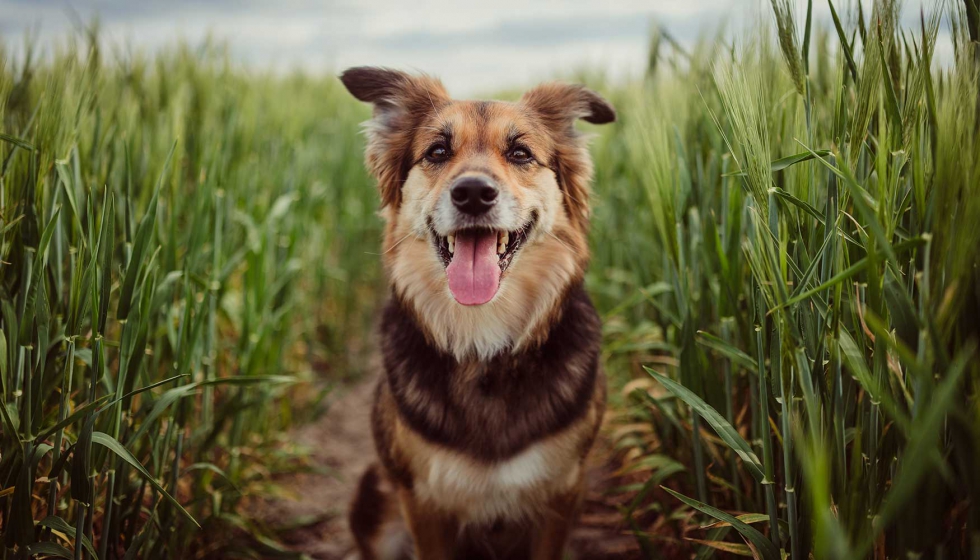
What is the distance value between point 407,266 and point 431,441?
0.65 meters

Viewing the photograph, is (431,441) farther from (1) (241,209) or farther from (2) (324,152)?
(2) (324,152)

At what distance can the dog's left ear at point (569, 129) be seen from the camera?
2379 millimetres

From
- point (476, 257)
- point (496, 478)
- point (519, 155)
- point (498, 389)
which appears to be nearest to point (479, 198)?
point (476, 257)

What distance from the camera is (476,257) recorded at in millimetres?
2045

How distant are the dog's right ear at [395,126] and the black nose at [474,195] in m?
0.50

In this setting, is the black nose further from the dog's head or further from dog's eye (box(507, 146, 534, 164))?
dog's eye (box(507, 146, 534, 164))

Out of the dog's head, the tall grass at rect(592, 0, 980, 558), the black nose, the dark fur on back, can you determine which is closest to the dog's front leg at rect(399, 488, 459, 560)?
the dark fur on back

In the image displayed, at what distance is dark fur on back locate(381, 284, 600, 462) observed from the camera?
198 cm

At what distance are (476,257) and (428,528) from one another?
0.99 metres

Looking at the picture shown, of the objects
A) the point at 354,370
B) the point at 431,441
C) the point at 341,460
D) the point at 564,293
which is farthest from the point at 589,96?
the point at 354,370

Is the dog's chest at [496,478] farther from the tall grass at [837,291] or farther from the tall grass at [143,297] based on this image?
the tall grass at [143,297]

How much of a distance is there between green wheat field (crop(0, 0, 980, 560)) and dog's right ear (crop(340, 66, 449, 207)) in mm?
651

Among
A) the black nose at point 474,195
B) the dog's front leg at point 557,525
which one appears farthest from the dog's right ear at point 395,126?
the dog's front leg at point 557,525

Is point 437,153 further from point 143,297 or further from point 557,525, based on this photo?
point 557,525
